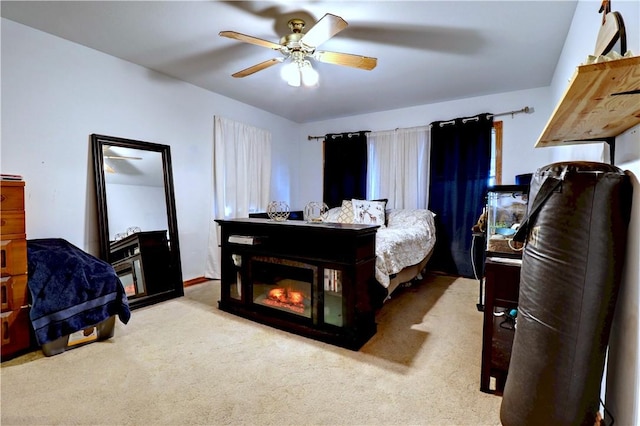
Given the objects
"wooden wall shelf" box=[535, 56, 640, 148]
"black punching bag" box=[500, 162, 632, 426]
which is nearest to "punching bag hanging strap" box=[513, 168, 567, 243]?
"black punching bag" box=[500, 162, 632, 426]

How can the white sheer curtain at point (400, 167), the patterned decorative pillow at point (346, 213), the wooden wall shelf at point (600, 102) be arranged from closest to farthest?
the wooden wall shelf at point (600, 102)
the patterned decorative pillow at point (346, 213)
the white sheer curtain at point (400, 167)

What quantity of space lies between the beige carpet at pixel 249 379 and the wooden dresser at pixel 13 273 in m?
0.14

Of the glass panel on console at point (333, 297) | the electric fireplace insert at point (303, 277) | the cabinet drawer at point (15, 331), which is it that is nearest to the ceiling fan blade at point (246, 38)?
the electric fireplace insert at point (303, 277)

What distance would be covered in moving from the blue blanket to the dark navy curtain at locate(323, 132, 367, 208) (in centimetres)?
339

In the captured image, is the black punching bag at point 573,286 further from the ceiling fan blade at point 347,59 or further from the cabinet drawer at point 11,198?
the cabinet drawer at point 11,198

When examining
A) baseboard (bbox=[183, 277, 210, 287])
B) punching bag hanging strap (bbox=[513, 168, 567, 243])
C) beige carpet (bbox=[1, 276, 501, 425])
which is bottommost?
beige carpet (bbox=[1, 276, 501, 425])

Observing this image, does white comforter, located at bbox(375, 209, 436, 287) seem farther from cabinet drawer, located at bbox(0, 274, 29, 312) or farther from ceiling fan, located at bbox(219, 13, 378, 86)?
cabinet drawer, located at bbox(0, 274, 29, 312)

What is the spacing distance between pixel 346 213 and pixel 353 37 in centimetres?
227

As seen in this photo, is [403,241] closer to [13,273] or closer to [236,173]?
[236,173]

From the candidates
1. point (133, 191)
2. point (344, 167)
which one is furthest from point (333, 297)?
point (344, 167)

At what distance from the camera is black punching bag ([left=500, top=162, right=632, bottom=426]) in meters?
1.06

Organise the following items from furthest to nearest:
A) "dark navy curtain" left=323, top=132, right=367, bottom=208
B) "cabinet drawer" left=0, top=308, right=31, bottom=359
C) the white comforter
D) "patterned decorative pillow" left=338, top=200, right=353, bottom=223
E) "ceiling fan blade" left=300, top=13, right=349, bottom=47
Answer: "dark navy curtain" left=323, top=132, right=367, bottom=208, "patterned decorative pillow" left=338, top=200, right=353, bottom=223, the white comforter, "cabinet drawer" left=0, top=308, right=31, bottom=359, "ceiling fan blade" left=300, top=13, right=349, bottom=47

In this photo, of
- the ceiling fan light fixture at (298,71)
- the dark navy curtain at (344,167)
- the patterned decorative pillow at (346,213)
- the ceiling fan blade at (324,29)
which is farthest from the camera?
the dark navy curtain at (344,167)

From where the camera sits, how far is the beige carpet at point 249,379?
58.0 inches
